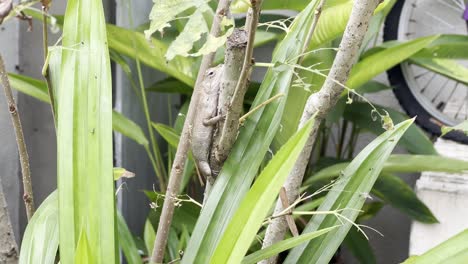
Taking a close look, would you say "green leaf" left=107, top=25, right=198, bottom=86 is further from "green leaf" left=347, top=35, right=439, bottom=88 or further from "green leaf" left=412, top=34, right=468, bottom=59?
"green leaf" left=412, top=34, right=468, bottom=59

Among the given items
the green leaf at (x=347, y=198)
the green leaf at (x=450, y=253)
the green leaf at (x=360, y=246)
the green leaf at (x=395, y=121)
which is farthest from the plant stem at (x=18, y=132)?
the green leaf at (x=360, y=246)

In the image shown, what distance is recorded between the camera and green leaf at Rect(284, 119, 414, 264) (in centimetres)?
53

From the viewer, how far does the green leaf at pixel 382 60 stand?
36.6 inches

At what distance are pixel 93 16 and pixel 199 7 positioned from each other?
14cm

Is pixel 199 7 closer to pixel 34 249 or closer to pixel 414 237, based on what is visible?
pixel 34 249

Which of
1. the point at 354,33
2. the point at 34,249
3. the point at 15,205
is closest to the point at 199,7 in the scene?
the point at 354,33

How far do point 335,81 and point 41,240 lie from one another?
0.33 metres

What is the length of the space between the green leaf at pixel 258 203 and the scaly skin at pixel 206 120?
15cm

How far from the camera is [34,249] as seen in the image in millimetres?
510

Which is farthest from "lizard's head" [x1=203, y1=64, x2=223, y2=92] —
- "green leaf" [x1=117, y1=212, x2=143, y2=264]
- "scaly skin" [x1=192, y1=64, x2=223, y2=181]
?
"green leaf" [x1=117, y1=212, x2=143, y2=264]

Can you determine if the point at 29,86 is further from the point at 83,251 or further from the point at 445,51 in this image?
the point at 445,51

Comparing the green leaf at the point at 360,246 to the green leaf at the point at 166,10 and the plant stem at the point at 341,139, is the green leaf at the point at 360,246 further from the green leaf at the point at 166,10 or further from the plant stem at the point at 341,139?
the green leaf at the point at 166,10

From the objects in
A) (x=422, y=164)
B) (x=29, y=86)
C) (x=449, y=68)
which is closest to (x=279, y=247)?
(x=422, y=164)

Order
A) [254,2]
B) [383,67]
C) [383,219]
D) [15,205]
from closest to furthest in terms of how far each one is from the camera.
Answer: [254,2], [383,67], [15,205], [383,219]
